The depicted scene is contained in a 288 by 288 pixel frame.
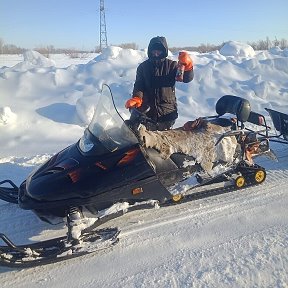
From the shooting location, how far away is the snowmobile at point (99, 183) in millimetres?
2941

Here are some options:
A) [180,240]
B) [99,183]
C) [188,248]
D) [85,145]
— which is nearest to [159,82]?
[85,145]

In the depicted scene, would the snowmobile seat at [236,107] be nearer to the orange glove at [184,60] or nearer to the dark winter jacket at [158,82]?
the dark winter jacket at [158,82]

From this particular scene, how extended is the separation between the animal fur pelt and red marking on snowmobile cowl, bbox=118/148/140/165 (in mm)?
159

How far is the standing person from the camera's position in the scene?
4.34 m

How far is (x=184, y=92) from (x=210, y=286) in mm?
7979

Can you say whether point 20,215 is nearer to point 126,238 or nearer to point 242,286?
point 126,238

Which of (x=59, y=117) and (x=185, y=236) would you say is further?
(x=59, y=117)

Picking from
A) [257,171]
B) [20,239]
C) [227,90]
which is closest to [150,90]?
[257,171]

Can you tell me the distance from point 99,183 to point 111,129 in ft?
1.77

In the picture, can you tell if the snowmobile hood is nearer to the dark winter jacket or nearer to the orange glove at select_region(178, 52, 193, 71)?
the dark winter jacket

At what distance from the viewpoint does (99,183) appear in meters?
3.14

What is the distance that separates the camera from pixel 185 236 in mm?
3287

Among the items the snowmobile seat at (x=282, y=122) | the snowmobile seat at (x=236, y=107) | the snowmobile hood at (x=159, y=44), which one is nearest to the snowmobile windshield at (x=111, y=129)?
the snowmobile hood at (x=159, y=44)

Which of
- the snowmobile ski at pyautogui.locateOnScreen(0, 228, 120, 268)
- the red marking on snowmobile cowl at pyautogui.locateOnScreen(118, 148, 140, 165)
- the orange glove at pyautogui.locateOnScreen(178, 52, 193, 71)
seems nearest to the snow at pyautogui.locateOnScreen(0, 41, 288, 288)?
the snowmobile ski at pyautogui.locateOnScreen(0, 228, 120, 268)
